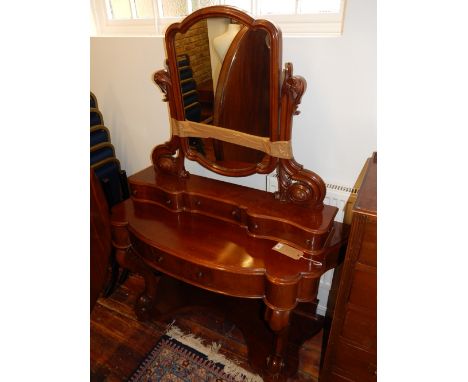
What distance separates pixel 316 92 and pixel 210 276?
95 cm

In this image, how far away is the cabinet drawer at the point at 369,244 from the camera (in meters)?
0.92

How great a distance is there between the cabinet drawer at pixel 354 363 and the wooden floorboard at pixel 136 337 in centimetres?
43

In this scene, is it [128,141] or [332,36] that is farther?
[128,141]

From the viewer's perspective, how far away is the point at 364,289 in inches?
41.6

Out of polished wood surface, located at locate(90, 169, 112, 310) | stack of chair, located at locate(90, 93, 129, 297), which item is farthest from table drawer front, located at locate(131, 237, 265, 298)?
stack of chair, located at locate(90, 93, 129, 297)

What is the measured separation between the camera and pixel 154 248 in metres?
1.34

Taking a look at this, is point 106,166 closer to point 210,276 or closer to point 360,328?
point 210,276

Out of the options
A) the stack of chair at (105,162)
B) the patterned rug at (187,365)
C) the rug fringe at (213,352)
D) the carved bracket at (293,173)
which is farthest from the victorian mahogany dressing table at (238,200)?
the stack of chair at (105,162)

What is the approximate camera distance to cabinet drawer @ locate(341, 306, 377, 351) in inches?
43.8
